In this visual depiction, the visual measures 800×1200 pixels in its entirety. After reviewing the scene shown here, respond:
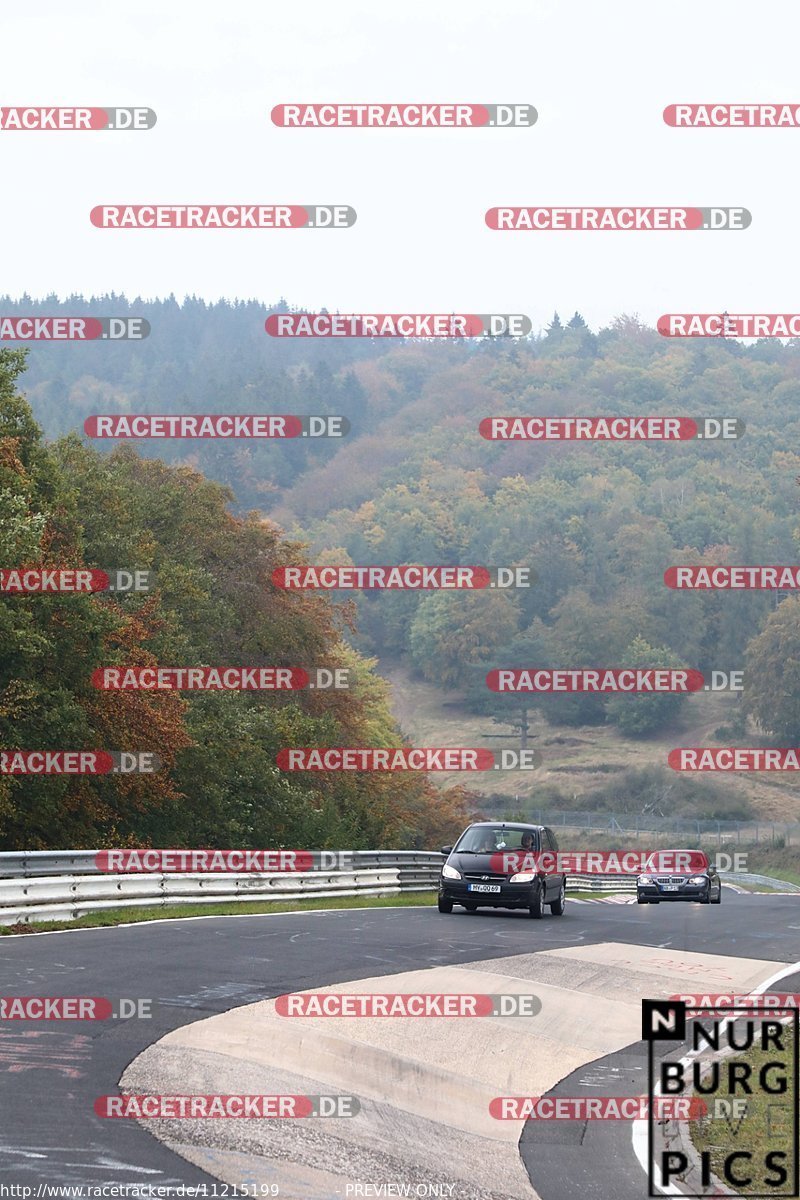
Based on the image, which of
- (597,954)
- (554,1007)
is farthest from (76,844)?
(554,1007)

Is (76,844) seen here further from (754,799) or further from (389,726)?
(754,799)

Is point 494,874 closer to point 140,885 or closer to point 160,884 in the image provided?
point 160,884

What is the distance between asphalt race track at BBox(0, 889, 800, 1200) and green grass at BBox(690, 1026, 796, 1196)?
0.47 meters

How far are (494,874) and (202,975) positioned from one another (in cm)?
1113

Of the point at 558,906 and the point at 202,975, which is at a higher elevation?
the point at 202,975

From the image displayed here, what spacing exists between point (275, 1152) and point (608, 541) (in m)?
A: 180

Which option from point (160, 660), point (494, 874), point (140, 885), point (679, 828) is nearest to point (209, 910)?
point (140, 885)

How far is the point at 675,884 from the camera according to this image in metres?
35.5

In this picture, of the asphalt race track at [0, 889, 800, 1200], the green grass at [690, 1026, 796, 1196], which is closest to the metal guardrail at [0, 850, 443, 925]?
the asphalt race track at [0, 889, 800, 1200]

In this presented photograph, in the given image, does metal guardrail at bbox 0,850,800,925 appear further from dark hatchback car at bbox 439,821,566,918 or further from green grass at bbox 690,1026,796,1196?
green grass at bbox 690,1026,796,1196

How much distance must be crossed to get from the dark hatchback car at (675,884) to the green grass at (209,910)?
5203 millimetres

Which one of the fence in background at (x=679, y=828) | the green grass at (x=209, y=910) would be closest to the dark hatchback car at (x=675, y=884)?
the green grass at (x=209, y=910)

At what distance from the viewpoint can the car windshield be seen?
25500 mm

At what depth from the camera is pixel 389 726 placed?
306 feet
